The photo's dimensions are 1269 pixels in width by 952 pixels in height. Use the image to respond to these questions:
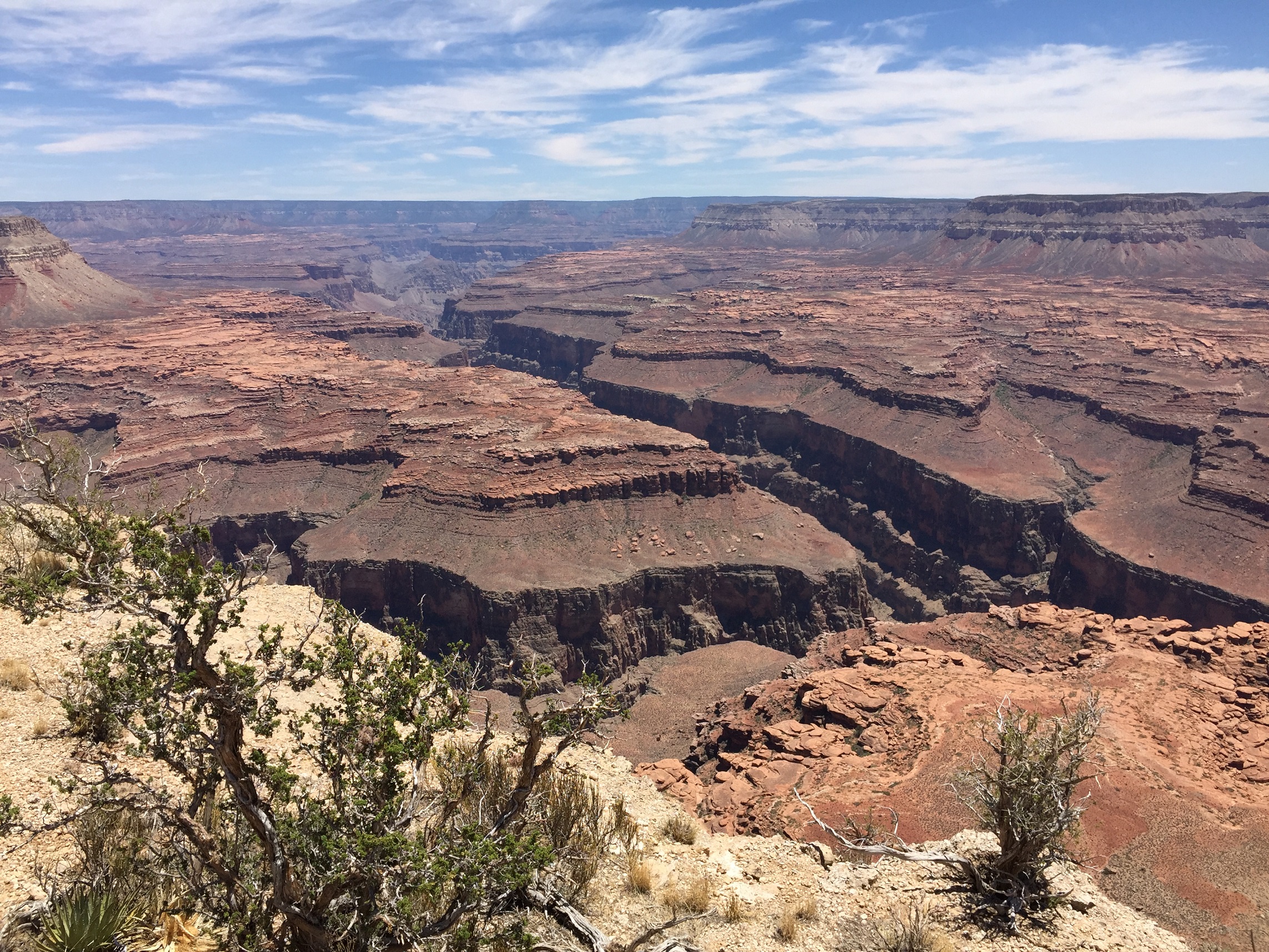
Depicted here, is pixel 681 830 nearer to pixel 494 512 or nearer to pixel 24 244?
pixel 494 512

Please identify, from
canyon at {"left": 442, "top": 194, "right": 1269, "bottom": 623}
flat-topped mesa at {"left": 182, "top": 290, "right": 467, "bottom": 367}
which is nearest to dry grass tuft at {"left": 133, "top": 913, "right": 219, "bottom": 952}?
canyon at {"left": 442, "top": 194, "right": 1269, "bottom": 623}

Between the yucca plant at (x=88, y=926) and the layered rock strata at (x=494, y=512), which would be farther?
the layered rock strata at (x=494, y=512)

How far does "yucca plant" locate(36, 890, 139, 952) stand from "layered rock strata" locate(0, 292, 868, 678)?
1534 inches

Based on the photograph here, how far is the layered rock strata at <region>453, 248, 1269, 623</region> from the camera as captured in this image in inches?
2418

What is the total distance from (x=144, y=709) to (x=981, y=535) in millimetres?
73207

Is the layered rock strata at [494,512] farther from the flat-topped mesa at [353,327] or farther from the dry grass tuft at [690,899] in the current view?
the flat-topped mesa at [353,327]

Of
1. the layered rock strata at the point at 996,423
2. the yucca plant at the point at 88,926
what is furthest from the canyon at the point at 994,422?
the yucca plant at the point at 88,926

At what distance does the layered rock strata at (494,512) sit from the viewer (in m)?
51.3

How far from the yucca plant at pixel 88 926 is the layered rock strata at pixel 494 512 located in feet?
128

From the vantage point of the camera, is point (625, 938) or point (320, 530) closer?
point (625, 938)

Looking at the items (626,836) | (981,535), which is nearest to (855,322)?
(981,535)

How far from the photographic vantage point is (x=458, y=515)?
5600 cm

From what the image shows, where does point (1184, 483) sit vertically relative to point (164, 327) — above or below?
below

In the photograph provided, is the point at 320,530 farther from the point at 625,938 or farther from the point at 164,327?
the point at 164,327
